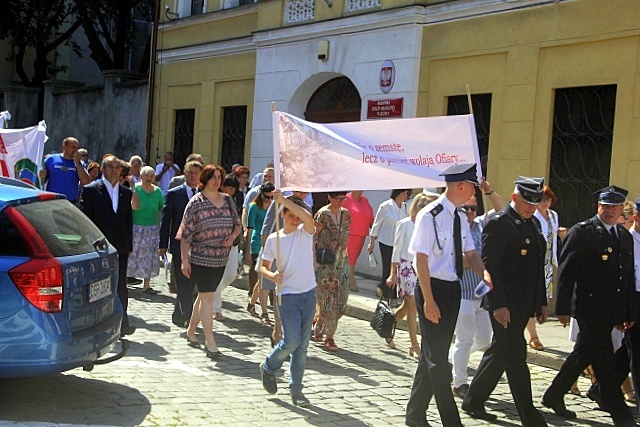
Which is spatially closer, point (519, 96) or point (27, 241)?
point (27, 241)

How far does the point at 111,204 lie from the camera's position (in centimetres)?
965

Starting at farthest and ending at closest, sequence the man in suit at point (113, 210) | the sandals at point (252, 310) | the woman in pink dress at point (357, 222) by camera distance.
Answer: the woman in pink dress at point (357, 222)
the sandals at point (252, 310)
the man in suit at point (113, 210)

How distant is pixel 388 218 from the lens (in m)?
13.1

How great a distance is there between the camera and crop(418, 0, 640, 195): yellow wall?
12.1 metres

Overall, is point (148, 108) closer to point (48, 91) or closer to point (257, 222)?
point (48, 91)

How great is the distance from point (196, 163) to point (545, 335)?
451cm

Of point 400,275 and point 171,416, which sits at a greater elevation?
point 400,275

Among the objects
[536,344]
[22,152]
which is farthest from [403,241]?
[22,152]

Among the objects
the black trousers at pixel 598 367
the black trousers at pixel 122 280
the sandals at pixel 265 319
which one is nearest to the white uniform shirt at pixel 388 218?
the sandals at pixel 265 319

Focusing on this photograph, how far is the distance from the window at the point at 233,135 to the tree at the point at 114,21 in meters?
9.06

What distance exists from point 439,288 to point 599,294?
61.1 inches

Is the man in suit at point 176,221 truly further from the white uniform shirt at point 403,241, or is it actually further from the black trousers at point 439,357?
the black trousers at point 439,357

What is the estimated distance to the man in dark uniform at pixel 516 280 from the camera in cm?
698

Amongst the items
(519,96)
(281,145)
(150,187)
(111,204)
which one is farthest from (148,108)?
(281,145)
